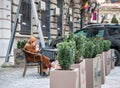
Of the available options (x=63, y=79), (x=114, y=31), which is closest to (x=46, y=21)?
(x=114, y=31)

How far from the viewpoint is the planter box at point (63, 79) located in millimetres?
7266

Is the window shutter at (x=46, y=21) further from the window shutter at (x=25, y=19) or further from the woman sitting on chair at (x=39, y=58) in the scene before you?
the woman sitting on chair at (x=39, y=58)

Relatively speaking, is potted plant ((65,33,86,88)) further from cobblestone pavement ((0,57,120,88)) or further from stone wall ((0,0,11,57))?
stone wall ((0,0,11,57))

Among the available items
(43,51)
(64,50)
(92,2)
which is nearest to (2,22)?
(43,51)

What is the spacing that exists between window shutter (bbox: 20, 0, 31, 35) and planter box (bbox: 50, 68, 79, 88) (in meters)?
14.7

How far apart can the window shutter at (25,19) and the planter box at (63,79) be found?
14.7 metres

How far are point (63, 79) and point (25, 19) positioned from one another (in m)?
15.8

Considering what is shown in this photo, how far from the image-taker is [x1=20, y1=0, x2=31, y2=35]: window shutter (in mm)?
22273

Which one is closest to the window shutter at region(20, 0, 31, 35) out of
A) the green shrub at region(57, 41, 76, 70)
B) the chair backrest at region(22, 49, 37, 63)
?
the chair backrest at region(22, 49, 37, 63)

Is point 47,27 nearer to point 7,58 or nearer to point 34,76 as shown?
point 7,58

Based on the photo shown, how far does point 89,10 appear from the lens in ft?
135

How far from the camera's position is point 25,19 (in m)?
22.8

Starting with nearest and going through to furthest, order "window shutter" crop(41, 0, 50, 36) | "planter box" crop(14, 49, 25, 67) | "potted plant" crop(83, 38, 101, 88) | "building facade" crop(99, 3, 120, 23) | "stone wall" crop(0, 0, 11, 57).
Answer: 1. "potted plant" crop(83, 38, 101, 88)
2. "planter box" crop(14, 49, 25, 67)
3. "stone wall" crop(0, 0, 11, 57)
4. "window shutter" crop(41, 0, 50, 36)
5. "building facade" crop(99, 3, 120, 23)

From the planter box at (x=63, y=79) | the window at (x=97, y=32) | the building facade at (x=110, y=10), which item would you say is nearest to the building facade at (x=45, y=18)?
the window at (x=97, y=32)
